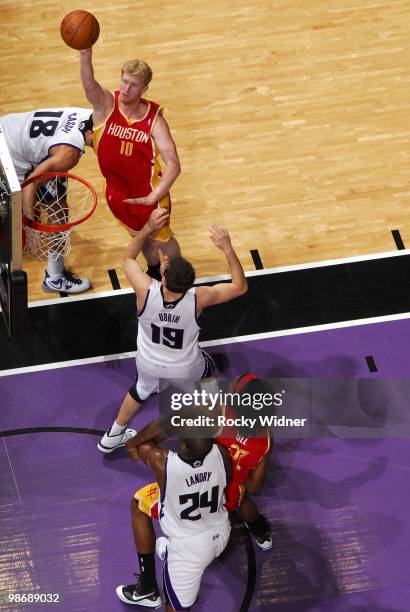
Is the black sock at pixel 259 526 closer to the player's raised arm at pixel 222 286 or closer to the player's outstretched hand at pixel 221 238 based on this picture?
the player's raised arm at pixel 222 286

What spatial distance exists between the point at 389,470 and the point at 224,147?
345 centimetres

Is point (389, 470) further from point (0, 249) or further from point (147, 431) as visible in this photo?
point (0, 249)

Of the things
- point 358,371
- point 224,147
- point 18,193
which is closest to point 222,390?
point 358,371

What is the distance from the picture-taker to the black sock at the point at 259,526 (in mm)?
6758

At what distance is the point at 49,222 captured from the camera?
784 centimetres

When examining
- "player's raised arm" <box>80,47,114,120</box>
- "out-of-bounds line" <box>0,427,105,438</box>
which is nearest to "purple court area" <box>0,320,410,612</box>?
"out-of-bounds line" <box>0,427,105,438</box>

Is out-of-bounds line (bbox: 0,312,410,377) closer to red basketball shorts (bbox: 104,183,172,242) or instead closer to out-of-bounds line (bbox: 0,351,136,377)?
out-of-bounds line (bbox: 0,351,136,377)

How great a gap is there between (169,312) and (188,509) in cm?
128

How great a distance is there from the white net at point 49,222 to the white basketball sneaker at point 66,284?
20cm

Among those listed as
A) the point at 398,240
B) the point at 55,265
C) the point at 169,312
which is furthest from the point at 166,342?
the point at 398,240

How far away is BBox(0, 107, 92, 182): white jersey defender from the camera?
289 inches

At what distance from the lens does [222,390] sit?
7.20m

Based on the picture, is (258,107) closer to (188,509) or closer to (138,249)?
(138,249)

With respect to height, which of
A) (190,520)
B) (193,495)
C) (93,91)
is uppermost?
(93,91)
